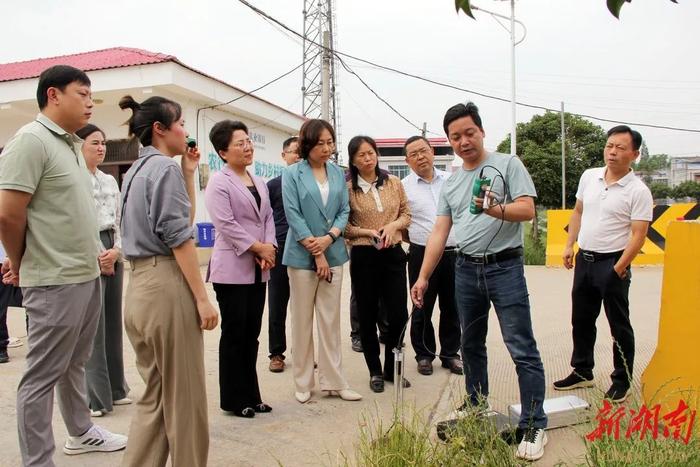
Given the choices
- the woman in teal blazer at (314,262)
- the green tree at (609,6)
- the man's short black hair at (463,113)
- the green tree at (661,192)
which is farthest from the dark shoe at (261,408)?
the green tree at (661,192)

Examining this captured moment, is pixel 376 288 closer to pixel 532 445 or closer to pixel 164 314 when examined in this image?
pixel 532 445

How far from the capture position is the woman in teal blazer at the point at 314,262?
383 cm

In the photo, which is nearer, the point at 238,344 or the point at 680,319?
the point at 680,319

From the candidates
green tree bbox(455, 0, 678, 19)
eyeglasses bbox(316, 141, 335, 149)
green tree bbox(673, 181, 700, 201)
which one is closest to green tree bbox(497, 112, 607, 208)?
eyeglasses bbox(316, 141, 335, 149)

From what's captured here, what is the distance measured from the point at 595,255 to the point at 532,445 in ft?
5.03

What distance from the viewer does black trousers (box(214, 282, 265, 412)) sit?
3.51 m

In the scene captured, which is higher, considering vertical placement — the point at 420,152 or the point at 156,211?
the point at 420,152

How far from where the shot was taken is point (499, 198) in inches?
116

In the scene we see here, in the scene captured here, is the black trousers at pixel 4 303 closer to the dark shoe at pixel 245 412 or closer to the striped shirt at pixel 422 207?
the dark shoe at pixel 245 412

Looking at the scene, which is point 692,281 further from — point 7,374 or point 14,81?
point 14,81

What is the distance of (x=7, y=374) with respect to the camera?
441 cm

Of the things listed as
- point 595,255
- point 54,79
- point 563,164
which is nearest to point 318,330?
point 595,255

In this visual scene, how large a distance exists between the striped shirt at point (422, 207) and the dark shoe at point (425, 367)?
3.23 feet

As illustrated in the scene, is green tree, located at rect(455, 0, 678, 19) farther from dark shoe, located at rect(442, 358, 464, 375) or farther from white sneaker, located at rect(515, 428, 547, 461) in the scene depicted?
dark shoe, located at rect(442, 358, 464, 375)
